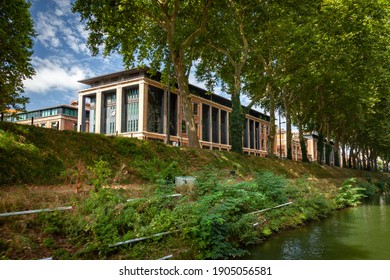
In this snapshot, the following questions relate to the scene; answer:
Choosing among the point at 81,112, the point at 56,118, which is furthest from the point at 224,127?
the point at 56,118

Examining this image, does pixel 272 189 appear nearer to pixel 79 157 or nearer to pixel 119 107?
pixel 79 157

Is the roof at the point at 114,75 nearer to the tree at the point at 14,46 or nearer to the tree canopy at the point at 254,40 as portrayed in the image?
the tree canopy at the point at 254,40

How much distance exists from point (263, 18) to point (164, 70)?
30.5 ft

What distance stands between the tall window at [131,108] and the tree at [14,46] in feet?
102

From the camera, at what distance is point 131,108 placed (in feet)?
170

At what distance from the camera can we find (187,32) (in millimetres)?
21609

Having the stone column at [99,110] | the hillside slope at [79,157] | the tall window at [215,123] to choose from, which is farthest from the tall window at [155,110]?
the hillside slope at [79,157]

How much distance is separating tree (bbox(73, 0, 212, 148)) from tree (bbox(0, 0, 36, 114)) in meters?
3.53

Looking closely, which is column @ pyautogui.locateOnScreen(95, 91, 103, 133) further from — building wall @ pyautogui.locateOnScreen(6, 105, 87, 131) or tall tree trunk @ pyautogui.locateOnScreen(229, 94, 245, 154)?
tall tree trunk @ pyautogui.locateOnScreen(229, 94, 245, 154)

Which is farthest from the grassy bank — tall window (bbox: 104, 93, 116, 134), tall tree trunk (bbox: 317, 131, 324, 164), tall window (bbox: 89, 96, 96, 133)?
tall window (bbox: 89, 96, 96, 133)

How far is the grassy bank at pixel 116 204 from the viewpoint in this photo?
21.7 feet

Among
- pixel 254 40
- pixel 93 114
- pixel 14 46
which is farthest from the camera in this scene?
pixel 93 114

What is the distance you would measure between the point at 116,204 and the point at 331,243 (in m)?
6.96

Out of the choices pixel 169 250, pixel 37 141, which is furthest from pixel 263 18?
Answer: pixel 169 250
